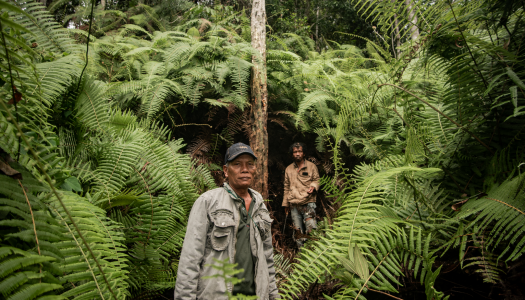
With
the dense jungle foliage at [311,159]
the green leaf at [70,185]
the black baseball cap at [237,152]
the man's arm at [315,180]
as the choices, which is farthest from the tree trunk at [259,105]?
the green leaf at [70,185]

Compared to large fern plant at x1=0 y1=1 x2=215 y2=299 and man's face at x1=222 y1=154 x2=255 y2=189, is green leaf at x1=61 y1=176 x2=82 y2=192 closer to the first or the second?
large fern plant at x1=0 y1=1 x2=215 y2=299

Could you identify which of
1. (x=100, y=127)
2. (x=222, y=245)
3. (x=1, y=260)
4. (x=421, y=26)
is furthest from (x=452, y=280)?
(x=100, y=127)

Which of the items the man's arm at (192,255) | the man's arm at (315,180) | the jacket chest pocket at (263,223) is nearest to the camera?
the man's arm at (192,255)

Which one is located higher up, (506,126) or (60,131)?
(60,131)

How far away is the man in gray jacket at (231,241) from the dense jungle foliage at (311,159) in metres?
0.29

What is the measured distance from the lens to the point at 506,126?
1645 mm

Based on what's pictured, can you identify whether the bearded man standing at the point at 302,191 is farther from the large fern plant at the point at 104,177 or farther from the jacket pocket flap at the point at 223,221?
the jacket pocket flap at the point at 223,221

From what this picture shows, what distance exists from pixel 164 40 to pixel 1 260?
183 inches

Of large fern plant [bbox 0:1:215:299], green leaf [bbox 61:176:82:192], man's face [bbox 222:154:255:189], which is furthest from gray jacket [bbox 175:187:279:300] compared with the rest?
green leaf [bbox 61:176:82:192]

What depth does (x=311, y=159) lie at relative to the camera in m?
4.70

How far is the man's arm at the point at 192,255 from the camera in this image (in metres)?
1.56

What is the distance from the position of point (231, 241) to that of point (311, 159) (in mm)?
3197

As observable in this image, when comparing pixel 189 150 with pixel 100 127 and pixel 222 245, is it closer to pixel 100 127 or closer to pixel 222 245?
pixel 100 127

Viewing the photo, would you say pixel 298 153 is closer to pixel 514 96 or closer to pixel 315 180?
pixel 315 180
